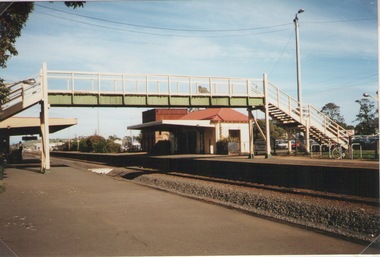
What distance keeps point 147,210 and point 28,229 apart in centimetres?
313

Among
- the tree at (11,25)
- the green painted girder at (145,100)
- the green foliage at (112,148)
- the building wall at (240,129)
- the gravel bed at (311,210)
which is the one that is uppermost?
the tree at (11,25)

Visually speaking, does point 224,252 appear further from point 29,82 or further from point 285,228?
point 29,82

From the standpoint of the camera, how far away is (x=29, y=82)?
18281mm

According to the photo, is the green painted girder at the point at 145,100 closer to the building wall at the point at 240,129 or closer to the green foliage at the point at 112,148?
the building wall at the point at 240,129

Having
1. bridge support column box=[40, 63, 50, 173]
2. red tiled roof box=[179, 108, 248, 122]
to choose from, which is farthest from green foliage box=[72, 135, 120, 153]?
bridge support column box=[40, 63, 50, 173]

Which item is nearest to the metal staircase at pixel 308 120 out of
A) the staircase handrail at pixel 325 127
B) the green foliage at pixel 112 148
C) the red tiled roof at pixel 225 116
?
the staircase handrail at pixel 325 127

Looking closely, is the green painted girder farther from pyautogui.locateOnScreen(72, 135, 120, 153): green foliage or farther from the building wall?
pyautogui.locateOnScreen(72, 135, 120, 153): green foliage

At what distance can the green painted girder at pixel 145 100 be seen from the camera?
20.5 metres

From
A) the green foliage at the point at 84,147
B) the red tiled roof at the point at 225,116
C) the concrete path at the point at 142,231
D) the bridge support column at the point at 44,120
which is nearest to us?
the concrete path at the point at 142,231

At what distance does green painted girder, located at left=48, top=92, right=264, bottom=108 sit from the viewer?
2053cm

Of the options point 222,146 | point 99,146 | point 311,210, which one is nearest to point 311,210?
point 311,210

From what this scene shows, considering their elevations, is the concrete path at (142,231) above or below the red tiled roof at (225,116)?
below

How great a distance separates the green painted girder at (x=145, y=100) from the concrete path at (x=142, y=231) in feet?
35.7

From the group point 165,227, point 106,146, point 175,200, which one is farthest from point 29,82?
point 106,146
